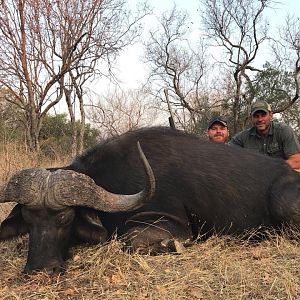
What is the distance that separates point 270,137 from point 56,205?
4084 millimetres

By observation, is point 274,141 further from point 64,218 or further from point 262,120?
point 64,218

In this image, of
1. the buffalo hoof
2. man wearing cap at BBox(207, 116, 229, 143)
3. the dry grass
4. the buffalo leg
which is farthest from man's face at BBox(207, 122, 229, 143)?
the buffalo hoof

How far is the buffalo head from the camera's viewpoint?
3465 millimetres

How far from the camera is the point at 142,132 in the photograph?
487cm

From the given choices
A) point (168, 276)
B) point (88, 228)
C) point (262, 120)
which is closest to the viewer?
point (168, 276)

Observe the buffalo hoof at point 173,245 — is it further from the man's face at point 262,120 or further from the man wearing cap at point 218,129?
the man wearing cap at point 218,129

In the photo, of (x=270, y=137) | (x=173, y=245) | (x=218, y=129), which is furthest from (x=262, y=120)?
(x=173, y=245)

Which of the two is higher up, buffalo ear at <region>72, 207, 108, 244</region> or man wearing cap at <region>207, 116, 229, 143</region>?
man wearing cap at <region>207, 116, 229, 143</region>

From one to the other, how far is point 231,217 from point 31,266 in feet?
6.88

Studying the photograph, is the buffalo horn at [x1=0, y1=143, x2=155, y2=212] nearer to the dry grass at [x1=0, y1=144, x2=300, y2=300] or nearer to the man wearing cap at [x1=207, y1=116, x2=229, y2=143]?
the dry grass at [x1=0, y1=144, x2=300, y2=300]

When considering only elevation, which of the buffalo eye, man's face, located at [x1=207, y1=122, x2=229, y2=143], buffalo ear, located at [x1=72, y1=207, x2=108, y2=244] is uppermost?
man's face, located at [x1=207, y1=122, x2=229, y2=143]

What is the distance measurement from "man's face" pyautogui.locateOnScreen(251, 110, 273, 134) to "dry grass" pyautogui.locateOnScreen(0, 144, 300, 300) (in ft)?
8.79

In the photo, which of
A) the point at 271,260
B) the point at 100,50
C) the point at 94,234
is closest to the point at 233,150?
the point at 271,260

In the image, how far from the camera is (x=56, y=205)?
3584 millimetres
